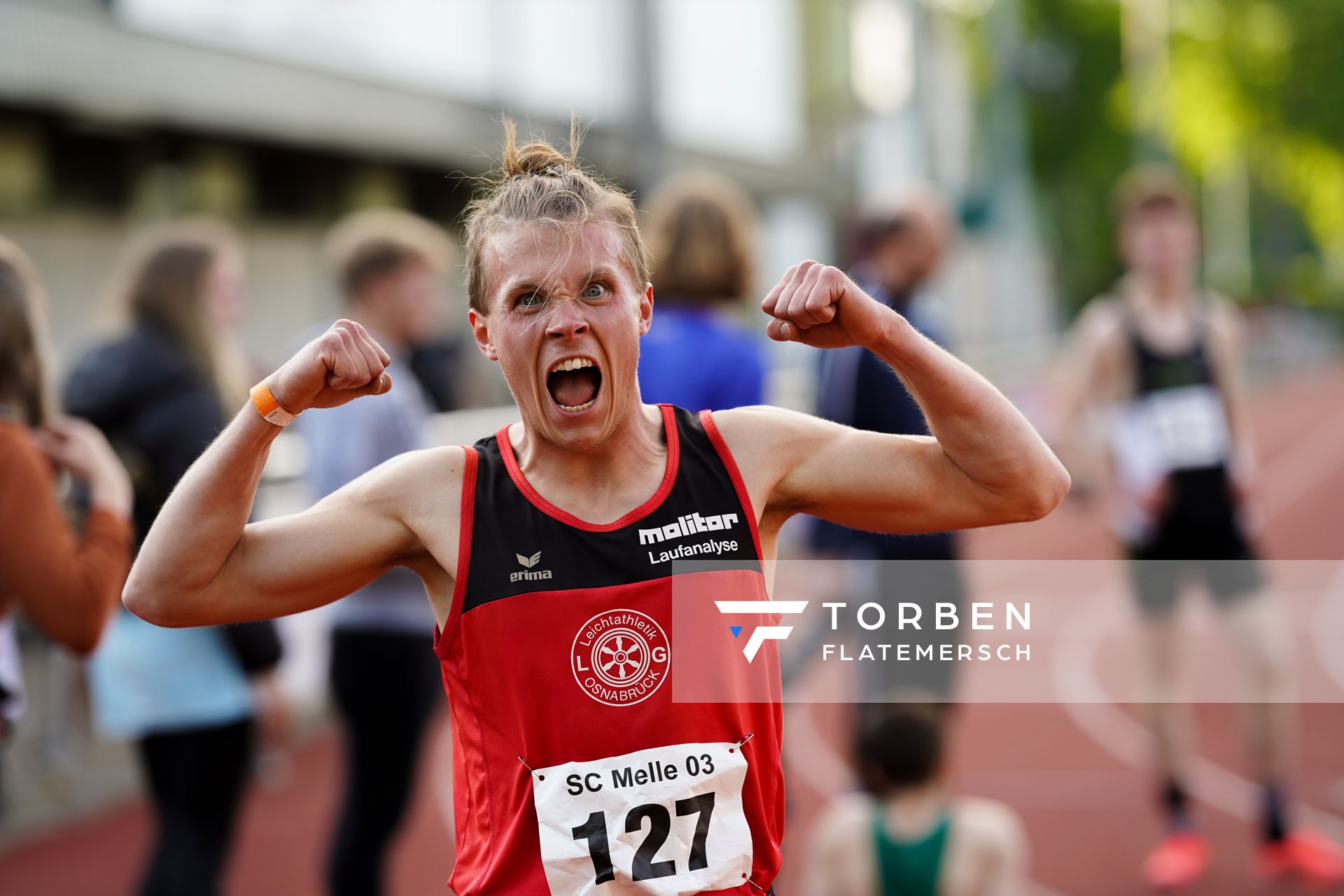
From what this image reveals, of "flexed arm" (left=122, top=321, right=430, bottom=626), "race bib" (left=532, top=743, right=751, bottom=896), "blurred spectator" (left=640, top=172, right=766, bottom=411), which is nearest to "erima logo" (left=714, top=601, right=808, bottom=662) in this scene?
"race bib" (left=532, top=743, right=751, bottom=896)

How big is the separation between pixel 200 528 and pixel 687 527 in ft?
2.30

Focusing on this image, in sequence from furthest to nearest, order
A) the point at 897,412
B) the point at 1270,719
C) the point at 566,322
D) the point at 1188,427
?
the point at 1188,427 < the point at 1270,719 < the point at 897,412 < the point at 566,322

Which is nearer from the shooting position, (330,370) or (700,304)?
(330,370)

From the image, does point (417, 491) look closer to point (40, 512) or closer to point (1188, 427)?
point (40, 512)

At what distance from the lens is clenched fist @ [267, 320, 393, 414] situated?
1.81 m

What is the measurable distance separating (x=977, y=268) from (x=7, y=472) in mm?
32724

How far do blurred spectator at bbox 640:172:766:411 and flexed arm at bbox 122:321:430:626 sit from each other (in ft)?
6.20

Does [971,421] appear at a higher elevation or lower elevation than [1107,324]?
lower

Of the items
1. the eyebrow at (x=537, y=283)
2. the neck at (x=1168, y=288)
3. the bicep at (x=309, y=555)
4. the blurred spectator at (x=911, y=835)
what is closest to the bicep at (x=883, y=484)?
the eyebrow at (x=537, y=283)

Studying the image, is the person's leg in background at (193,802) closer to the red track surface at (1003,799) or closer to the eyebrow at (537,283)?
the red track surface at (1003,799)

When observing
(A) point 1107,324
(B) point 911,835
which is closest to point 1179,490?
(A) point 1107,324

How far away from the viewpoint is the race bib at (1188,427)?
480 cm

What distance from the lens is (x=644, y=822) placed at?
1.81 metres

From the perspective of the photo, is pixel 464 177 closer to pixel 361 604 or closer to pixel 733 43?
pixel 361 604
